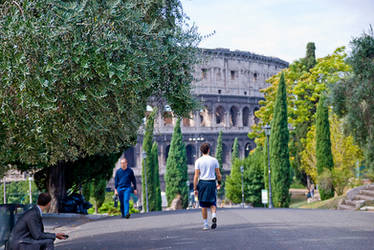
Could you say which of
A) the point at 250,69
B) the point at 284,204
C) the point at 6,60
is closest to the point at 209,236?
the point at 6,60

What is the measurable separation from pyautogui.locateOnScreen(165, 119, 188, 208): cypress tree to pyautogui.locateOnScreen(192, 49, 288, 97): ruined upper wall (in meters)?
15.3

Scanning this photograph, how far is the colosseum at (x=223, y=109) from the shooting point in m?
60.3

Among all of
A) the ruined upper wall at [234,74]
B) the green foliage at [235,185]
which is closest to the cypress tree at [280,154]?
the green foliage at [235,185]

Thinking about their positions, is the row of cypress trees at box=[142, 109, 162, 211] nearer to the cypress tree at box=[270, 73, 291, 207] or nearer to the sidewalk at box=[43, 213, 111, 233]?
the cypress tree at box=[270, 73, 291, 207]

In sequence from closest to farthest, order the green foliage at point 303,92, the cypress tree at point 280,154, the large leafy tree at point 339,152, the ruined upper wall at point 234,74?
the cypress tree at point 280,154, the large leafy tree at point 339,152, the green foliage at point 303,92, the ruined upper wall at point 234,74

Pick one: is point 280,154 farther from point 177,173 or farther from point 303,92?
point 177,173

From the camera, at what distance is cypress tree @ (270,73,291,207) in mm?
32531

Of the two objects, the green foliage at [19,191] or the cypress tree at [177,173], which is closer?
the cypress tree at [177,173]

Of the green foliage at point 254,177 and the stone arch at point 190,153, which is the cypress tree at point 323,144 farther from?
the stone arch at point 190,153

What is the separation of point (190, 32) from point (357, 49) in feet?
32.9

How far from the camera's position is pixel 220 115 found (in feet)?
215

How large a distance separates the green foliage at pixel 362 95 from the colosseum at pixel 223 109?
39.6 metres

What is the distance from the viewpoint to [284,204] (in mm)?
32438

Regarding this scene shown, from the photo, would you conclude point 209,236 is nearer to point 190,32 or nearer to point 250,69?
point 190,32
